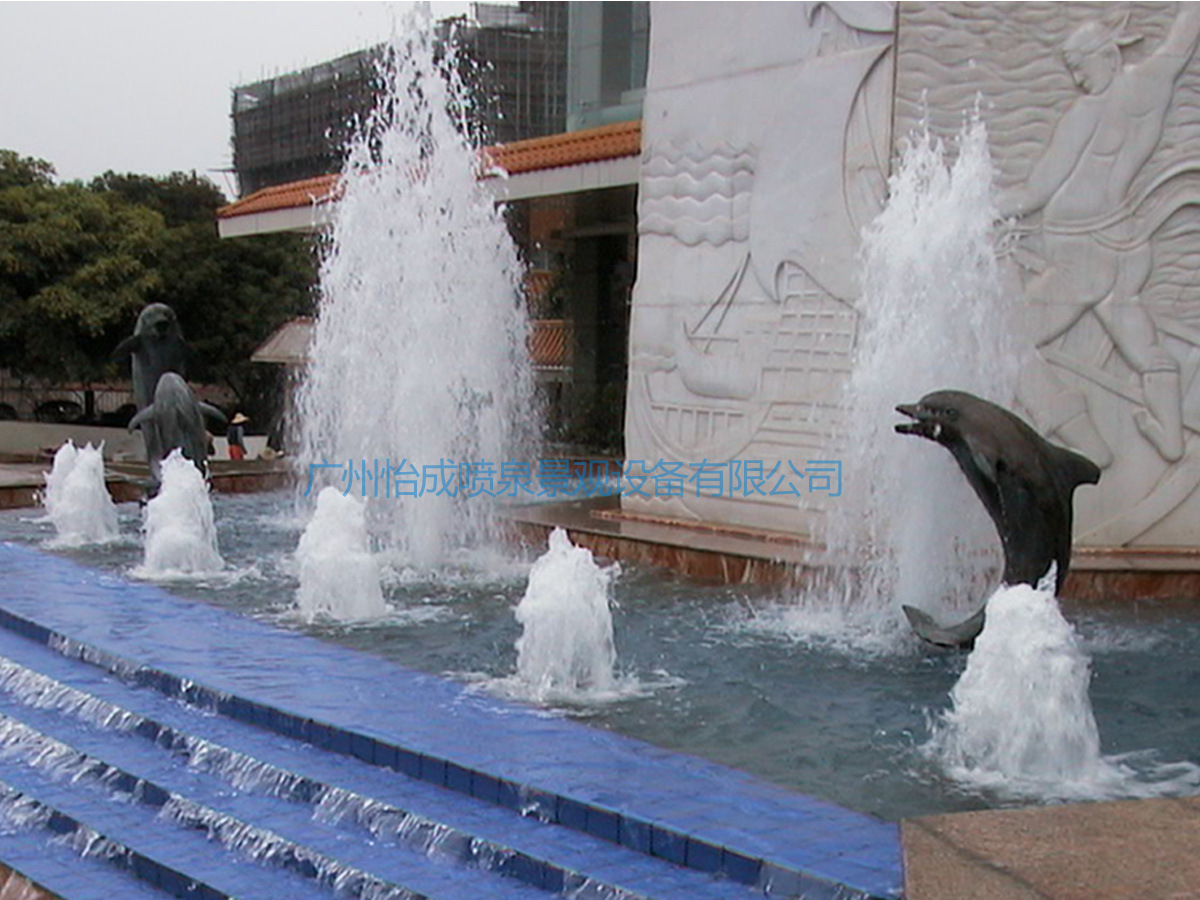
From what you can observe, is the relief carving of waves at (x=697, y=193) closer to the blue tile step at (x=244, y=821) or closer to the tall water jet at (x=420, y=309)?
the tall water jet at (x=420, y=309)

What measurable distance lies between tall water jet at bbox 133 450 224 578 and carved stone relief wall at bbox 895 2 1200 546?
604 cm

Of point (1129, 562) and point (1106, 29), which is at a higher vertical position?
point (1106, 29)

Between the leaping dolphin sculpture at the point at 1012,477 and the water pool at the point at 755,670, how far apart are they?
0.69 metres

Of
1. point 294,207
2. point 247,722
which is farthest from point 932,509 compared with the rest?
point 294,207

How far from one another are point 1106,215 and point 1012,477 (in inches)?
156

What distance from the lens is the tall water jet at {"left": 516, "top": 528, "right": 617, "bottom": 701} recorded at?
6.45 m

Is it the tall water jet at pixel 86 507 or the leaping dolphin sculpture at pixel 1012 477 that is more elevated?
the leaping dolphin sculpture at pixel 1012 477

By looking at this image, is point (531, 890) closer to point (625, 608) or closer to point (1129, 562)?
point (625, 608)

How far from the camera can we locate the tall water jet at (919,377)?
27.9ft

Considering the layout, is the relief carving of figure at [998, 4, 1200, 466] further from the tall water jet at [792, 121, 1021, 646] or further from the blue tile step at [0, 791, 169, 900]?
the blue tile step at [0, 791, 169, 900]

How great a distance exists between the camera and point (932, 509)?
852cm

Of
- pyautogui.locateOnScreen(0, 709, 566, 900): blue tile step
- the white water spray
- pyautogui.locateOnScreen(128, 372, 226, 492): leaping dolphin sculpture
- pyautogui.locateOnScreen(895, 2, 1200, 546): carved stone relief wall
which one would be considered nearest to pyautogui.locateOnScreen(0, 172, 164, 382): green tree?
pyautogui.locateOnScreen(128, 372, 226, 492): leaping dolphin sculpture

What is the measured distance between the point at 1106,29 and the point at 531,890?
800cm

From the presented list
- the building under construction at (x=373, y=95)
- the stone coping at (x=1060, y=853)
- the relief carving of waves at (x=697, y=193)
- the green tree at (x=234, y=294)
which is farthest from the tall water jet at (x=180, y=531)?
the green tree at (x=234, y=294)
